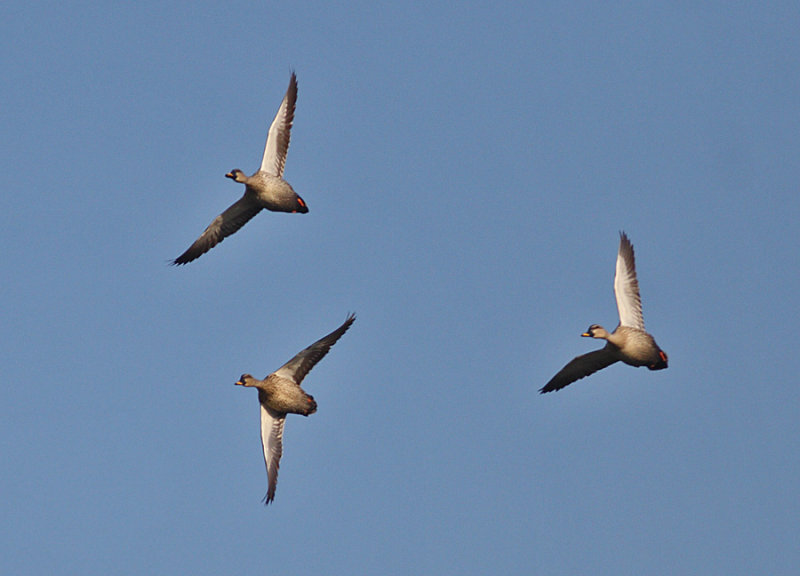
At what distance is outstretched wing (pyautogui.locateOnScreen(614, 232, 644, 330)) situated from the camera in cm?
2467

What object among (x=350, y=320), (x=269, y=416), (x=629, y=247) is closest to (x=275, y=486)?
(x=269, y=416)

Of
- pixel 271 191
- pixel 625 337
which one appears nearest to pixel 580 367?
pixel 625 337

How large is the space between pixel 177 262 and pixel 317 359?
6.39 m

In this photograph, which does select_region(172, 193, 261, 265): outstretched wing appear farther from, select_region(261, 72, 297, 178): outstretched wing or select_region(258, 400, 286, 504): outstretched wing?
select_region(258, 400, 286, 504): outstretched wing

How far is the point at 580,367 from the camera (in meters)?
25.6

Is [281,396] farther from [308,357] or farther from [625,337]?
[625,337]

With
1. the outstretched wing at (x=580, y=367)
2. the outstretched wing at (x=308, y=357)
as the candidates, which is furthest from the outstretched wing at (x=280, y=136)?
the outstretched wing at (x=580, y=367)

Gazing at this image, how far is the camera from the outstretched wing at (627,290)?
80.9ft

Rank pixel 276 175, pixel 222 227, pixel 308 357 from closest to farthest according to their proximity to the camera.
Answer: pixel 308 357
pixel 276 175
pixel 222 227

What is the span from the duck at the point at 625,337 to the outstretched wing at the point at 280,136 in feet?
26.7

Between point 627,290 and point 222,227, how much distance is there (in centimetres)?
1022

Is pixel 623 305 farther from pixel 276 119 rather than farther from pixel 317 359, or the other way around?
pixel 276 119

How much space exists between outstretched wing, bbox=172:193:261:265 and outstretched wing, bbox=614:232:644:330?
8865 mm

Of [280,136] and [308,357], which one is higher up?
[280,136]
